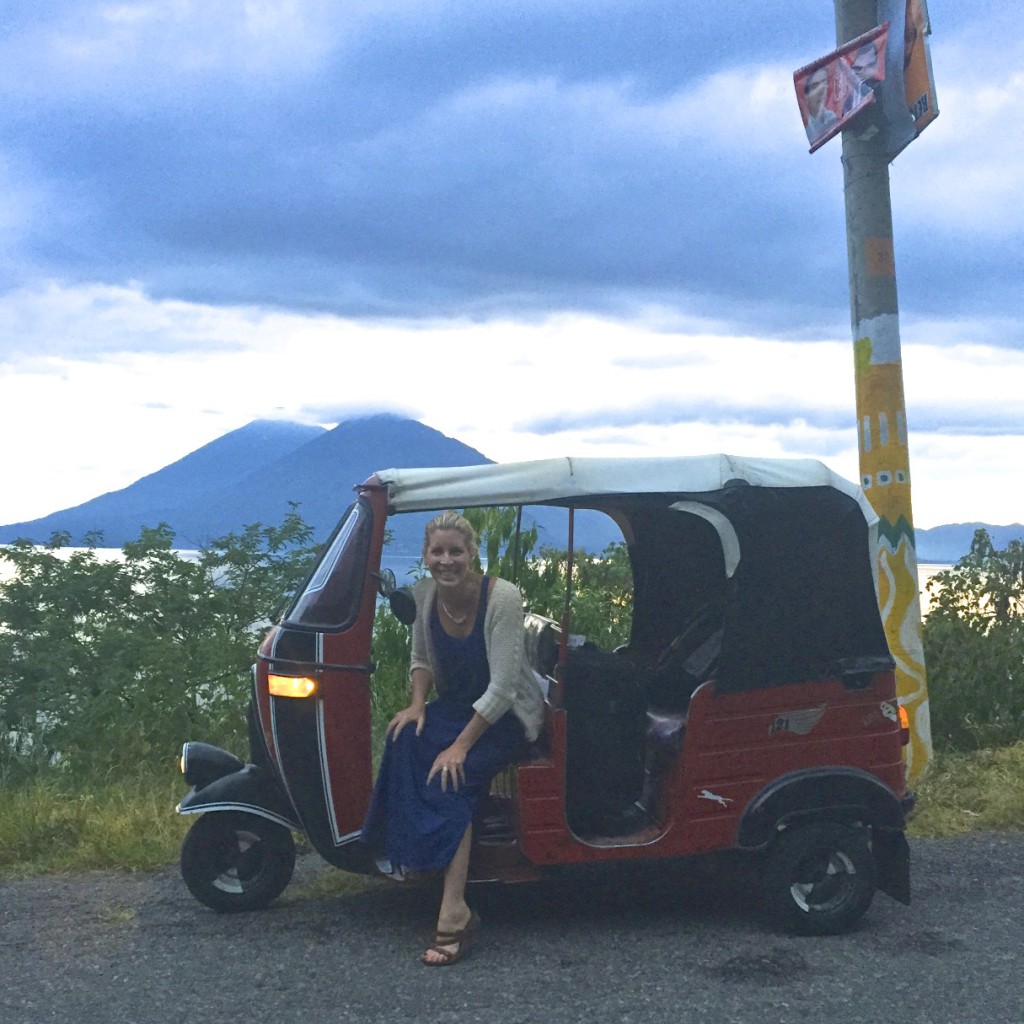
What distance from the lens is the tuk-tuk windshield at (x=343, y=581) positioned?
5.63m

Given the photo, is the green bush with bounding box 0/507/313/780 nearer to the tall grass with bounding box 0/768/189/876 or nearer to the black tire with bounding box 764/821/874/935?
the tall grass with bounding box 0/768/189/876

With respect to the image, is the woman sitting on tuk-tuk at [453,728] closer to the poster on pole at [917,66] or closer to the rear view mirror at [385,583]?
the rear view mirror at [385,583]

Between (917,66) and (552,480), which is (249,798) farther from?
(917,66)

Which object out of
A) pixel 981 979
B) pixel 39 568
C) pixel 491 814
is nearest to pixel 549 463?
pixel 491 814

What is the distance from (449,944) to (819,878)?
1.71 meters

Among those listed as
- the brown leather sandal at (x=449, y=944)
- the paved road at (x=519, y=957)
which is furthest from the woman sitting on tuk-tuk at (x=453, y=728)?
the paved road at (x=519, y=957)

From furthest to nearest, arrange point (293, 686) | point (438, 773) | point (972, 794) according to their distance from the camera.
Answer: point (972, 794)
point (293, 686)
point (438, 773)

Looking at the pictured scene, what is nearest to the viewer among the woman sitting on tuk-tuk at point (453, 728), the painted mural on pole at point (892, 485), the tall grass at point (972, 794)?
the woman sitting on tuk-tuk at point (453, 728)

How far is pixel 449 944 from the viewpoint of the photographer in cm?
527

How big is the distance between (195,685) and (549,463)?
566 centimetres

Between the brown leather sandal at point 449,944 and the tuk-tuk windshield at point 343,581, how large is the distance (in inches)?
54.1

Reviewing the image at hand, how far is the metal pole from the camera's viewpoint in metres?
8.99

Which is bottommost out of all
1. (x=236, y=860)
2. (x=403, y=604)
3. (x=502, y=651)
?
(x=236, y=860)

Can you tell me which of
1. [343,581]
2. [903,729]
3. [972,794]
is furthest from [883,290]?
[343,581]
